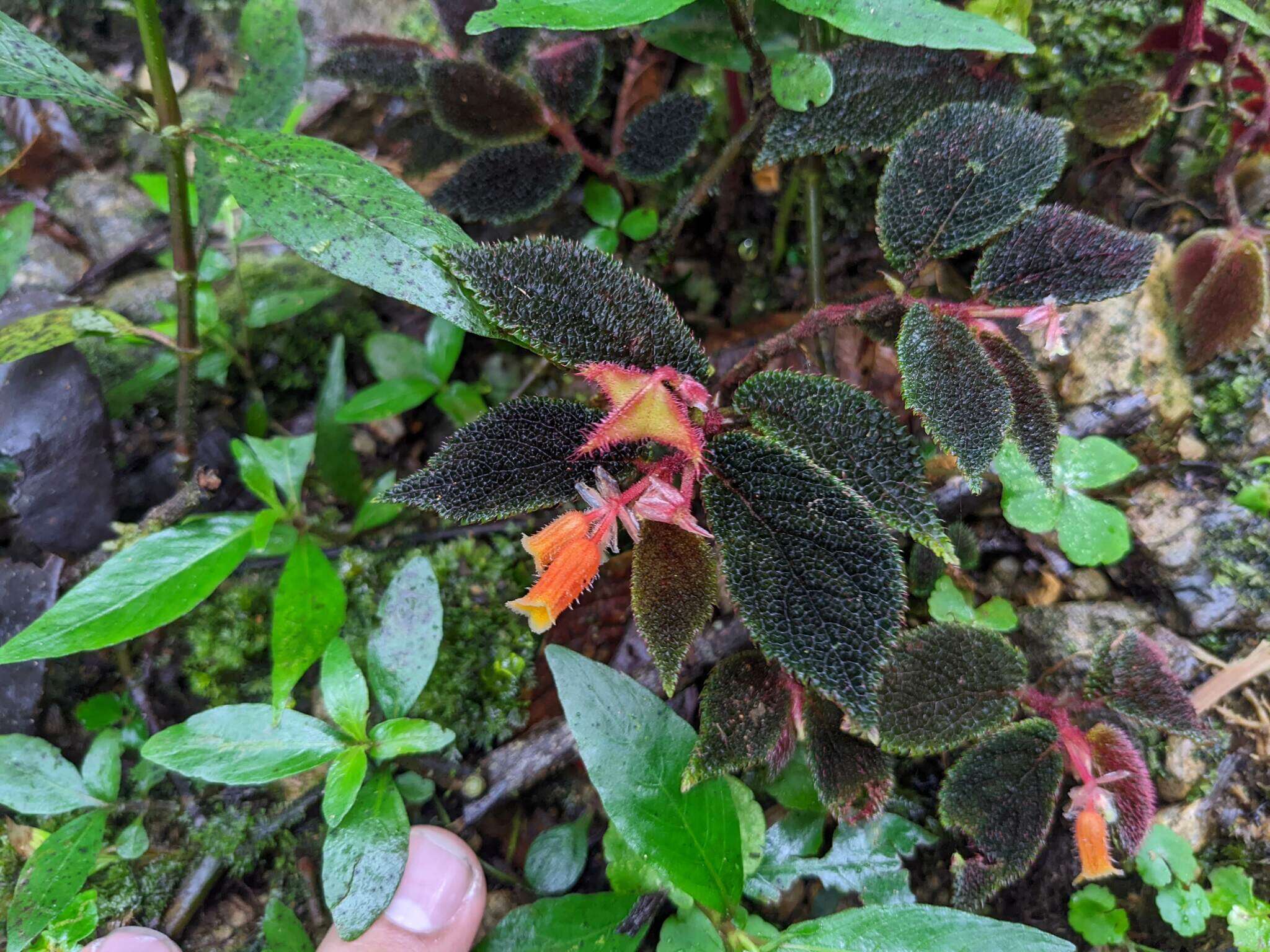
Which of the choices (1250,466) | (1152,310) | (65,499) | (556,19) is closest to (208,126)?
(556,19)

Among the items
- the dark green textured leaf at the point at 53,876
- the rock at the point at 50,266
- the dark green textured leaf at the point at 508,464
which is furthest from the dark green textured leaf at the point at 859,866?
the rock at the point at 50,266

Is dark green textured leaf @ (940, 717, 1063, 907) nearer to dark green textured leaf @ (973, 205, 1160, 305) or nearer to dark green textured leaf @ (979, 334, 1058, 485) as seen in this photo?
dark green textured leaf @ (979, 334, 1058, 485)

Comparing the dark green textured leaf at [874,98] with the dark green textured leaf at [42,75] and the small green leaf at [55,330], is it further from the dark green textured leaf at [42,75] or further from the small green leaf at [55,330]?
the small green leaf at [55,330]

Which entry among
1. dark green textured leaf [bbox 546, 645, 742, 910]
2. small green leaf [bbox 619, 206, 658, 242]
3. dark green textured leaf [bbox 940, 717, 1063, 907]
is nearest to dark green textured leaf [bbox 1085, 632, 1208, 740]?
dark green textured leaf [bbox 940, 717, 1063, 907]

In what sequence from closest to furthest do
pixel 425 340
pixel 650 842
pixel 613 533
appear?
pixel 613 533 → pixel 650 842 → pixel 425 340

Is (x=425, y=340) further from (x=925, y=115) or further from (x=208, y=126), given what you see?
(x=925, y=115)

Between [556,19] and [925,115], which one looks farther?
[925,115]
